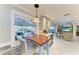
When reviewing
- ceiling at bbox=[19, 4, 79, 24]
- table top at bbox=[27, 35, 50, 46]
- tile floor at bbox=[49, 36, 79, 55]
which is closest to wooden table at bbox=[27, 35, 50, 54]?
table top at bbox=[27, 35, 50, 46]

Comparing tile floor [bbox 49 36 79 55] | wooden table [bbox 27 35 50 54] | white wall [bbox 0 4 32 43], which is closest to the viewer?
white wall [bbox 0 4 32 43]

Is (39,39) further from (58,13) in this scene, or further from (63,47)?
(58,13)

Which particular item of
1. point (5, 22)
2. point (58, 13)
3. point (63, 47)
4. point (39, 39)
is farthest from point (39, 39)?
point (5, 22)

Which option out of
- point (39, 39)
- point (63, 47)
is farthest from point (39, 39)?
point (63, 47)

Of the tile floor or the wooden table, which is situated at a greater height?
the wooden table

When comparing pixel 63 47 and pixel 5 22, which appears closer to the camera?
pixel 5 22

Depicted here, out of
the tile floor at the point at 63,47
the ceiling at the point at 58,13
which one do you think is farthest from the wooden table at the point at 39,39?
the ceiling at the point at 58,13

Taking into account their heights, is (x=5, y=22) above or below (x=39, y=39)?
above

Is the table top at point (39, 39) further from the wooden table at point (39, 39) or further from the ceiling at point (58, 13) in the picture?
→ the ceiling at point (58, 13)

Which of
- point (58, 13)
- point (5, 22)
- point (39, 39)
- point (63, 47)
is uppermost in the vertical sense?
point (58, 13)

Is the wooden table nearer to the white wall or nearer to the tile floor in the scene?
the tile floor

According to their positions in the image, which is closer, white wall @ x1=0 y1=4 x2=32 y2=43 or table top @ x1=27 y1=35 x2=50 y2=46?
white wall @ x1=0 y1=4 x2=32 y2=43

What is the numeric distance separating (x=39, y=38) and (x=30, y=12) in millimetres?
693
